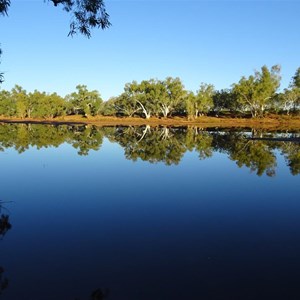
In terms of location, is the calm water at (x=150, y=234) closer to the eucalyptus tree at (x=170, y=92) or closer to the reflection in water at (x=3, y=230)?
the reflection in water at (x=3, y=230)

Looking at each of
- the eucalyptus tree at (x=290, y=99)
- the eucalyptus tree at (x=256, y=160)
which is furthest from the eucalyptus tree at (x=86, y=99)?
the eucalyptus tree at (x=256, y=160)

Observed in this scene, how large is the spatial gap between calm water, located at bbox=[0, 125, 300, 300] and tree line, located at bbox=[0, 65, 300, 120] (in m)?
77.5

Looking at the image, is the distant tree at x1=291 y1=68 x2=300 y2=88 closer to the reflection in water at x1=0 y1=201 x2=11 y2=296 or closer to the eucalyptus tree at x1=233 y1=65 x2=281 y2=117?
the eucalyptus tree at x1=233 y1=65 x2=281 y2=117

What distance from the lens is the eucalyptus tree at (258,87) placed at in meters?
90.3

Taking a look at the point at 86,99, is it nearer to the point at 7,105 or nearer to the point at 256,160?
the point at 7,105

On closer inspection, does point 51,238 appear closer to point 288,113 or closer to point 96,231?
point 96,231

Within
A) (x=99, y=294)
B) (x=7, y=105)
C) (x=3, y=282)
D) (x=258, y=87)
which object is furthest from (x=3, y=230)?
(x=7, y=105)

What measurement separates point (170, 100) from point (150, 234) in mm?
93528

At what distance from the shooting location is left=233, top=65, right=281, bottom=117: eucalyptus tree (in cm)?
9031

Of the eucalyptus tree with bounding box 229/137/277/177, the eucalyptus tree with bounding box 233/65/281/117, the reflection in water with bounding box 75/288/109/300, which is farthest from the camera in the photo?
the eucalyptus tree with bounding box 233/65/281/117

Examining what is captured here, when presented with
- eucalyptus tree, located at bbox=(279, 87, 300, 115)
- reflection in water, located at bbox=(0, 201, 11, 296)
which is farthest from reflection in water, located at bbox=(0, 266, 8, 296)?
eucalyptus tree, located at bbox=(279, 87, 300, 115)

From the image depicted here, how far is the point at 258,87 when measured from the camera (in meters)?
90.0

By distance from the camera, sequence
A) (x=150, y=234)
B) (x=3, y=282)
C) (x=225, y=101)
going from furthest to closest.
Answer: (x=225, y=101) < (x=150, y=234) < (x=3, y=282)

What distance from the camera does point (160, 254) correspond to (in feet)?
28.0
